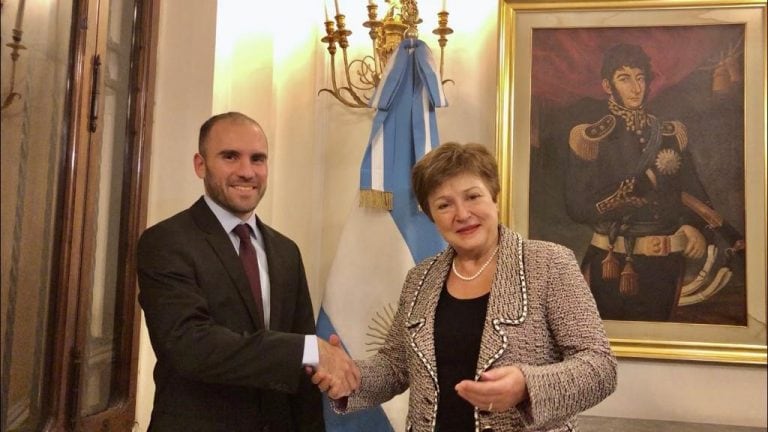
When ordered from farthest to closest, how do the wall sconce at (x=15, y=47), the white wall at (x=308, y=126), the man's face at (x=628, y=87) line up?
the man's face at (x=628, y=87), the white wall at (x=308, y=126), the wall sconce at (x=15, y=47)

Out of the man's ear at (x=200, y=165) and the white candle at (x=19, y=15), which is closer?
the white candle at (x=19, y=15)

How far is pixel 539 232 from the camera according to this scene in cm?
239

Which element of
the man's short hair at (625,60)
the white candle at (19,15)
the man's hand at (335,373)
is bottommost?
the man's hand at (335,373)

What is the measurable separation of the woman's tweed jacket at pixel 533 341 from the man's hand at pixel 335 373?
0.18ft

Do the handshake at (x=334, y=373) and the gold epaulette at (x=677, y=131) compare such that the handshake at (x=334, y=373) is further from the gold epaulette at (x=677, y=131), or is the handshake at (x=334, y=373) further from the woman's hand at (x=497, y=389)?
the gold epaulette at (x=677, y=131)

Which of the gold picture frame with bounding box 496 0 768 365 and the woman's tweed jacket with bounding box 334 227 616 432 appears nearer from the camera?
the woman's tweed jacket with bounding box 334 227 616 432

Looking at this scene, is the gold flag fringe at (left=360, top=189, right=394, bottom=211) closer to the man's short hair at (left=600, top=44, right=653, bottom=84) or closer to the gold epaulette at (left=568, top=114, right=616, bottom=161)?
the gold epaulette at (left=568, top=114, right=616, bottom=161)

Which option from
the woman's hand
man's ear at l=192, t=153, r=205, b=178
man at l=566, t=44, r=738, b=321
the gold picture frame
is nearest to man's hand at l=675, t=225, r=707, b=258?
man at l=566, t=44, r=738, b=321

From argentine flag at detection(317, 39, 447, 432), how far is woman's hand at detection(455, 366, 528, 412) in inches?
39.8

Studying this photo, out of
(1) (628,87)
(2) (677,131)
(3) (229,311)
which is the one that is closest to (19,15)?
(3) (229,311)

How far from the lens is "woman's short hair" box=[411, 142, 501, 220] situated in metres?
1.55

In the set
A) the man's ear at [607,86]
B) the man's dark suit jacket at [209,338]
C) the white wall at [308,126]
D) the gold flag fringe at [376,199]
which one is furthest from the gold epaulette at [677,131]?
the man's dark suit jacket at [209,338]

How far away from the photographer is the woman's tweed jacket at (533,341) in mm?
1279

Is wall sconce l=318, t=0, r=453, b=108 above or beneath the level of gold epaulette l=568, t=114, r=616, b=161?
above
